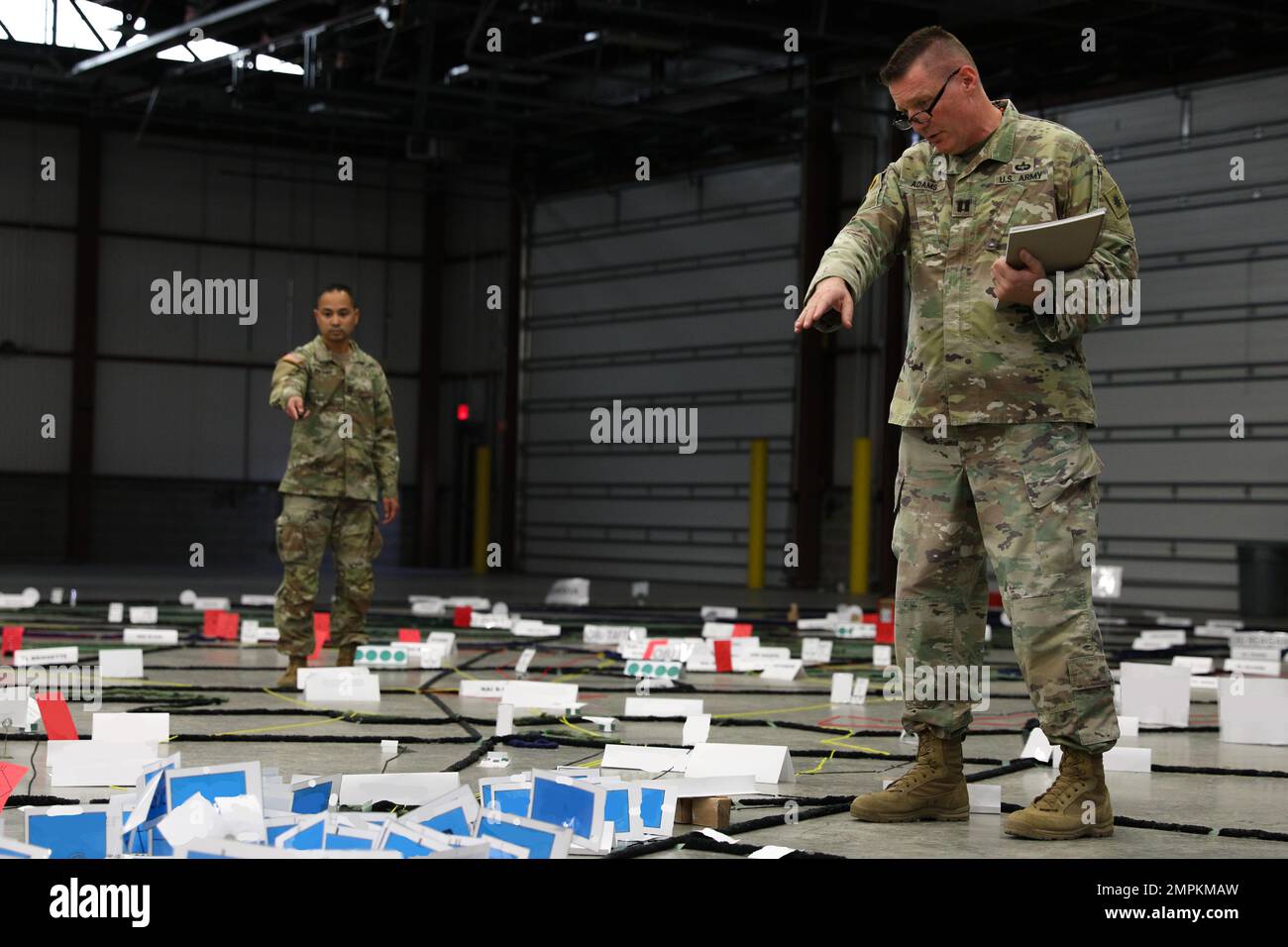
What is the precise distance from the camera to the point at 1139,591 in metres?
21.1

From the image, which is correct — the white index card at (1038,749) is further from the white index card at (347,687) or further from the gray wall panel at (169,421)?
the gray wall panel at (169,421)

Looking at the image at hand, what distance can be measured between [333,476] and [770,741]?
130 inches

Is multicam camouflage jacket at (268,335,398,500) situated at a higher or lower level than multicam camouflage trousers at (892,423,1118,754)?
higher

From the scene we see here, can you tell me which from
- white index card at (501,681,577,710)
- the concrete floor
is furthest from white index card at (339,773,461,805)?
white index card at (501,681,577,710)

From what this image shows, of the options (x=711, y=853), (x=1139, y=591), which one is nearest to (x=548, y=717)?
(x=711, y=853)

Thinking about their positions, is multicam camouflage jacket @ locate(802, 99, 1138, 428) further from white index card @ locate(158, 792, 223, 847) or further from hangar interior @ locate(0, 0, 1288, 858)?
hangar interior @ locate(0, 0, 1288, 858)

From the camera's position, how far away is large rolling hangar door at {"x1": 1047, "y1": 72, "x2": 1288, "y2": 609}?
1991 centimetres

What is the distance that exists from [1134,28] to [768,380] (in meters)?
8.29

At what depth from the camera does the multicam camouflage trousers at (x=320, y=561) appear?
8931 millimetres

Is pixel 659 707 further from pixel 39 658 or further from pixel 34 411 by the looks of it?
pixel 34 411

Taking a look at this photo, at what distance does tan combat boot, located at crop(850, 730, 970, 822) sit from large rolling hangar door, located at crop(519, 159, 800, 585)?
67.6ft

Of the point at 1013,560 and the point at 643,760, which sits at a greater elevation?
the point at 1013,560

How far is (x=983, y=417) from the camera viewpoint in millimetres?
4691

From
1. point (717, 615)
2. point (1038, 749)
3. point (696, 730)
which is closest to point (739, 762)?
point (696, 730)
